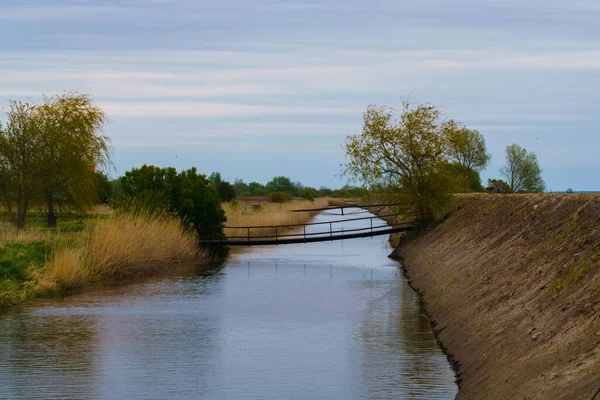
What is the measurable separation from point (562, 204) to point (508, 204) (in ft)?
28.9

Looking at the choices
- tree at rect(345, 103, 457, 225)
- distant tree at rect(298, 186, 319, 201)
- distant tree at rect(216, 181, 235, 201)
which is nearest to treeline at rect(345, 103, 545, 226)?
tree at rect(345, 103, 457, 225)

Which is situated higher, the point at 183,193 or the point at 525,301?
the point at 183,193

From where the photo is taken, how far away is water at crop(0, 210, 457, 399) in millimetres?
15414

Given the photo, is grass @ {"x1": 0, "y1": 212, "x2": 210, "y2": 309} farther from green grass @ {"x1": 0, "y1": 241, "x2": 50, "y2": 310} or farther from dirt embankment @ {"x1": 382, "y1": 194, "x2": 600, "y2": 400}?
dirt embankment @ {"x1": 382, "y1": 194, "x2": 600, "y2": 400}

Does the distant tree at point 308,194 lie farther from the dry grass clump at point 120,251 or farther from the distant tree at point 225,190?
the dry grass clump at point 120,251

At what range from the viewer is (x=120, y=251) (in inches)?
1367

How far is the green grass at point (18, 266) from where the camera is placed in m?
26.2

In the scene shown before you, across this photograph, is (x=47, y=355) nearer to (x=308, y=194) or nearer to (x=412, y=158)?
(x=412, y=158)

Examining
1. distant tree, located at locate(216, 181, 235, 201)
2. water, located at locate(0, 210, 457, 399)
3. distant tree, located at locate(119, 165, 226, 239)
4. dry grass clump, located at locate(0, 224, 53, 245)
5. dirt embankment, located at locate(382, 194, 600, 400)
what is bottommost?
water, located at locate(0, 210, 457, 399)

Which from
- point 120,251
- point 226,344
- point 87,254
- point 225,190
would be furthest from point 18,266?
point 225,190

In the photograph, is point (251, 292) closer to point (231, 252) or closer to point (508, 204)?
point (508, 204)

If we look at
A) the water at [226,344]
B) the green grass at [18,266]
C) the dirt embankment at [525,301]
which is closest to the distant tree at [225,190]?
the water at [226,344]

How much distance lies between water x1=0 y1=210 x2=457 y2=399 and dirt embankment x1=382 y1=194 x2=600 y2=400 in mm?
833

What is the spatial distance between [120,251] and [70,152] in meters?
12.0
